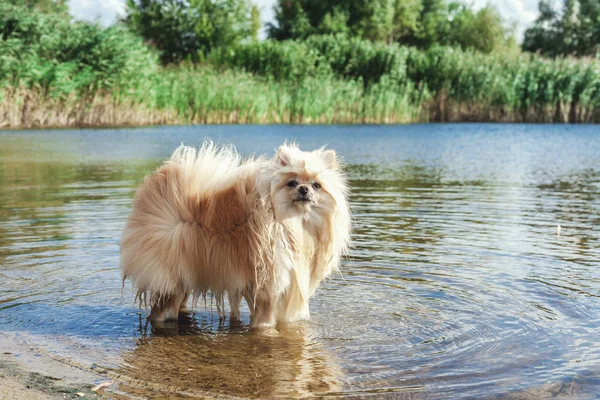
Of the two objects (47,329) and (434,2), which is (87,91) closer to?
(47,329)

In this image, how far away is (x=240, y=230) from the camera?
494 cm

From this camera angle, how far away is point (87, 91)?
26.2m

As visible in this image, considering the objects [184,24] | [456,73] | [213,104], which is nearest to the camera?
[213,104]

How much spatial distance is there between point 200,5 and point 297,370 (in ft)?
175

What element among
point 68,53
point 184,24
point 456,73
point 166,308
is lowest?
point 166,308

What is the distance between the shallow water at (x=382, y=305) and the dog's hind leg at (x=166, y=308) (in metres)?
0.09

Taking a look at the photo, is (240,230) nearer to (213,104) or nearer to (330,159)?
(330,159)

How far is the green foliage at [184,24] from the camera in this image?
2157 inches

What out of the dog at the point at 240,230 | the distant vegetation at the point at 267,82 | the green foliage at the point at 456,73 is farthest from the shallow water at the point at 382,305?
the green foliage at the point at 456,73

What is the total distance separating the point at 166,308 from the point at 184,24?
52.0 m

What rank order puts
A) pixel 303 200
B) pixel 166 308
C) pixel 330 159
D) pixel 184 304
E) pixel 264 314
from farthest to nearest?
pixel 184 304 < pixel 166 308 < pixel 264 314 < pixel 330 159 < pixel 303 200

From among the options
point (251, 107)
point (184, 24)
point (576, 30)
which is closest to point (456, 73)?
point (251, 107)

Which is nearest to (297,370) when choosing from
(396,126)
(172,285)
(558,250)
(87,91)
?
(172,285)

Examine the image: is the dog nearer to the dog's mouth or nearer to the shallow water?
the dog's mouth
